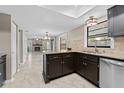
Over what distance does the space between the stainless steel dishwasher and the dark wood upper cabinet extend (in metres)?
0.78

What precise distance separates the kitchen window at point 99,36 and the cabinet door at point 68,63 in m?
1.18

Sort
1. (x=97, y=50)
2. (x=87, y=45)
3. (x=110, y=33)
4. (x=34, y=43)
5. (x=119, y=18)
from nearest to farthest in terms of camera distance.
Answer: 1. (x=119, y=18)
2. (x=110, y=33)
3. (x=97, y=50)
4. (x=87, y=45)
5. (x=34, y=43)

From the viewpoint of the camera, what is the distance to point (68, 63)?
3.86m

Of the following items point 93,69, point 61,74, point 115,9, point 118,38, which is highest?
point 115,9

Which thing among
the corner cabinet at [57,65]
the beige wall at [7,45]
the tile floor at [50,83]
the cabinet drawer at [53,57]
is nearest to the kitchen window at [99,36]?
the corner cabinet at [57,65]

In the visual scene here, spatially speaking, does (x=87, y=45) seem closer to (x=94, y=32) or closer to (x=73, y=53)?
(x=94, y=32)

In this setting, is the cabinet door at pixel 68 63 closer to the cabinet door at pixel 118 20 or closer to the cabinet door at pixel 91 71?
the cabinet door at pixel 91 71

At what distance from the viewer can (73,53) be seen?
4.09 m

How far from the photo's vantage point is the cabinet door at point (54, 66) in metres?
3.23

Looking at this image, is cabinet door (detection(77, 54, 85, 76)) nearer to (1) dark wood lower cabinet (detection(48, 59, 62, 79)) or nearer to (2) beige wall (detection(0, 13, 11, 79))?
(1) dark wood lower cabinet (detection(48, 59, 62, 79))

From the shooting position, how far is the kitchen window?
3.67 metres

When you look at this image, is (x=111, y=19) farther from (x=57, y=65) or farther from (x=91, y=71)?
(x=57, y=65)
